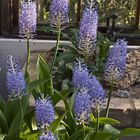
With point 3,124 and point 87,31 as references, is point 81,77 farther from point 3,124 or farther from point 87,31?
point 3,124

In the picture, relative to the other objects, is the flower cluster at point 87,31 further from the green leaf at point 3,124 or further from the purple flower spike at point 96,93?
the green leaf at point 3,124

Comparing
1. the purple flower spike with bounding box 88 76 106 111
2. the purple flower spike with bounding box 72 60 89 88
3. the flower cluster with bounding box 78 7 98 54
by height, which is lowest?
the purple flower spike with bounding box 88 76 106 111

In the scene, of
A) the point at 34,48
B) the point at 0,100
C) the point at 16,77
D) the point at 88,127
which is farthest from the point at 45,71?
the point at 34,48

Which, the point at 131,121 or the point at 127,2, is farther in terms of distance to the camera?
the point at 127,2

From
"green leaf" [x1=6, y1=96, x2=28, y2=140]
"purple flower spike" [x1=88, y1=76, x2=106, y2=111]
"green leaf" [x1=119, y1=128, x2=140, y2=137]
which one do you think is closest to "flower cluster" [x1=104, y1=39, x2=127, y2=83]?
"purple flower spike" [x1=88, y1=76, x2=106, y2=111]

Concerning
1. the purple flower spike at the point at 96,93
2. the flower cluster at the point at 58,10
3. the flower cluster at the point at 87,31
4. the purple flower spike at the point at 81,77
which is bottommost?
the purple flower spike at the point at 96,93

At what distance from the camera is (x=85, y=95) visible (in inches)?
62.1

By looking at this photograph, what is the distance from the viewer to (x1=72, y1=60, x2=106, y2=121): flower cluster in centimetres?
157

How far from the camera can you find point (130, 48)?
351 cm

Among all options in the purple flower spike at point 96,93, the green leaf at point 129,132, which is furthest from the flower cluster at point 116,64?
the green leaf at point 129,132

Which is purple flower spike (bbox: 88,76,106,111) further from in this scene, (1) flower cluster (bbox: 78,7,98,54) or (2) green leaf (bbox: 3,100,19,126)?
(2) green leaf (bbox: 3,100,19,126)

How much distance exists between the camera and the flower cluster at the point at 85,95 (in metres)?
1.57

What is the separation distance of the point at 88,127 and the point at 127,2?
198cm

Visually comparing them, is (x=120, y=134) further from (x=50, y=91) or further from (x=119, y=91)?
(x=119, y=91)
